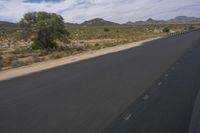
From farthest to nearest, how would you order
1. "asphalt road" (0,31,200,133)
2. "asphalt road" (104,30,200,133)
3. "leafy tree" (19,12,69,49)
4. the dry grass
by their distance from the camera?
"leafy tree" (19,12,69,49) < the dry grass < "asphalt road" (0,31,200,133) < "asphalt road" (104,30,200,133)

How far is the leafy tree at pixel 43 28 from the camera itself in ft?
162

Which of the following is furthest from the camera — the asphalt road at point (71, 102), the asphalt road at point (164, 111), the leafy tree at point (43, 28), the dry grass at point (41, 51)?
the leafy tree at point (43, 28)

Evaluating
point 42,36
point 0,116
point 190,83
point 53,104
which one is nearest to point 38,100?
point 53,104

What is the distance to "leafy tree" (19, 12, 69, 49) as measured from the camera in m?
49.4

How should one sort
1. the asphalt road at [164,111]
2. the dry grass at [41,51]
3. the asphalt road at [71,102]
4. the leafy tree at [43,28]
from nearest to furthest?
the asphalt road at [164,111] → the asphalt road at [71,102] → the dry grass at [41,51] → the leafy tree at [43,28]

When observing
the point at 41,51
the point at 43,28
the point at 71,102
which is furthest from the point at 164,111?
the point at 43,28

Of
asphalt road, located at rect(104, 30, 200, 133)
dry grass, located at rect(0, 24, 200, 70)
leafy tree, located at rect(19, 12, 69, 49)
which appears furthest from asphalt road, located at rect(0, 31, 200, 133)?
leafy tree, located at rect(19, 12, 69, 49)

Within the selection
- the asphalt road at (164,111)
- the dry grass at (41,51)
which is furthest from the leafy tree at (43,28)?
the asphalt road at (164,111)

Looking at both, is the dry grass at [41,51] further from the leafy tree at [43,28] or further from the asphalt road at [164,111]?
the asphalt road at [164,111]

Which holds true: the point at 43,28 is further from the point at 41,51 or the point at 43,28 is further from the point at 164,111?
the point at 164,111

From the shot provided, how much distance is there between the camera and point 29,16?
51781 mm

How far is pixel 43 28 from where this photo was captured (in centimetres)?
4922

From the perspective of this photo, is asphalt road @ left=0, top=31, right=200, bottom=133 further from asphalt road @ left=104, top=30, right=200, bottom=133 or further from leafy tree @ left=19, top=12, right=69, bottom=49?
leafy tree @ left=19, top=12, right=69, bottom=49

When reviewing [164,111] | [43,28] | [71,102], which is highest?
[164,111]
